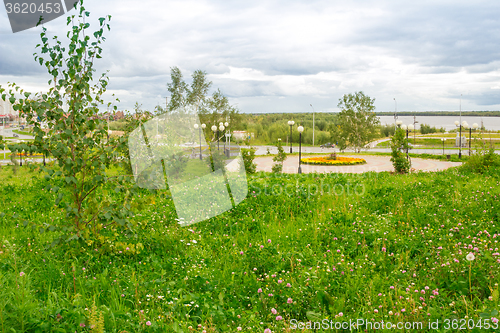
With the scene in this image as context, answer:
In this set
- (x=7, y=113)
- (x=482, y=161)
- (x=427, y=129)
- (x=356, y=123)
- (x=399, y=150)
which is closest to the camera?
(x=7, y=113)

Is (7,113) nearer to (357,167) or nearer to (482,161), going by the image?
(482,161)

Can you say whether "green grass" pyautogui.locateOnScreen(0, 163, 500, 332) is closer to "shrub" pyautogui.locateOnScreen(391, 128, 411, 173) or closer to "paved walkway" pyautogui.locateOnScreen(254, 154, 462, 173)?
"shrub" pyautogui.locateOnScreen(391, 128, 411, 173)

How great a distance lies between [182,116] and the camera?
6176 millimetres

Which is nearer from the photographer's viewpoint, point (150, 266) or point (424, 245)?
point (150, 266)

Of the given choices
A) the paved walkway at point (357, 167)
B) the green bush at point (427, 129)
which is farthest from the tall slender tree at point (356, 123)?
the green bush at point (427, 129)

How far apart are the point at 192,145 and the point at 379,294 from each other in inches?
199

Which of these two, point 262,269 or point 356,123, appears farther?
point 356,123

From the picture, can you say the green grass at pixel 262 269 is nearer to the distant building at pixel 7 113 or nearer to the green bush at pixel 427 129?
the distant building at pixel 7 113

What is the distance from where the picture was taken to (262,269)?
4.06m

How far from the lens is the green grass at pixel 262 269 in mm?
2926

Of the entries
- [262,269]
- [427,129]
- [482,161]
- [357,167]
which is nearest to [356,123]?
[357,167]

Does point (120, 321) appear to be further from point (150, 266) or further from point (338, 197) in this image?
point (338, 197)

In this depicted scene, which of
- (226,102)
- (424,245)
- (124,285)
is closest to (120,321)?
(124,285)

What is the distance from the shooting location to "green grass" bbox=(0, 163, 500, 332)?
9.60ft
